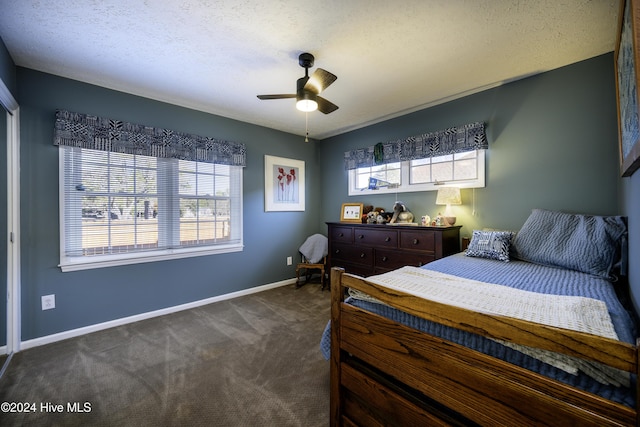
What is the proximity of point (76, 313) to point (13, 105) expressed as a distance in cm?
187

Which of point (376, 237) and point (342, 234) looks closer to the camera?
point (376, 237)

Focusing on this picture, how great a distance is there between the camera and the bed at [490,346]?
69 centimetres

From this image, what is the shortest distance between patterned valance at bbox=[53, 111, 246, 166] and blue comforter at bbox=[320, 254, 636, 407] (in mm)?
2672

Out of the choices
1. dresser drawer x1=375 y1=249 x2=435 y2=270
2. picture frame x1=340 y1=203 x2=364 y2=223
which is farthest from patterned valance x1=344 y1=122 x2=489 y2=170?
dresser drawer x1=375 y1=249 x2=435 y2=270

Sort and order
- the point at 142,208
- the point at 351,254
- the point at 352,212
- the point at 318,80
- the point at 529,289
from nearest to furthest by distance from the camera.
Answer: the point at 529,289 < the point at 318,80 < the point at 142,208 < the point at 351,254 < the point at 352,212

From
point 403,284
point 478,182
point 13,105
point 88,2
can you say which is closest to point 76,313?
point 13,105

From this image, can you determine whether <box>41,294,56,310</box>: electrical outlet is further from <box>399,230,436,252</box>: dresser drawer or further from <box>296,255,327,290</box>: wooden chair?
<box>399,230,436,252</box>: dresser drawer

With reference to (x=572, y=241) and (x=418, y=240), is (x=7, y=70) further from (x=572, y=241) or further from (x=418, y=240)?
(x=572, y=241)

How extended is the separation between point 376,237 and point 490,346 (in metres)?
2.27

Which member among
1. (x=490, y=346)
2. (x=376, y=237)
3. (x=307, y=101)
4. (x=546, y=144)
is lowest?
(x=490, y=346)

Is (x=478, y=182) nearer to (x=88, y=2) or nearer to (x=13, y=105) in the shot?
(x=88, y=2)

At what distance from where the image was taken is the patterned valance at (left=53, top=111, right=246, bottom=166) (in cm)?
243

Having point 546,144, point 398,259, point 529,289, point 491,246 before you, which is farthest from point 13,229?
point 546,144

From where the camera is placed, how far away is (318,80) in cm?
199
